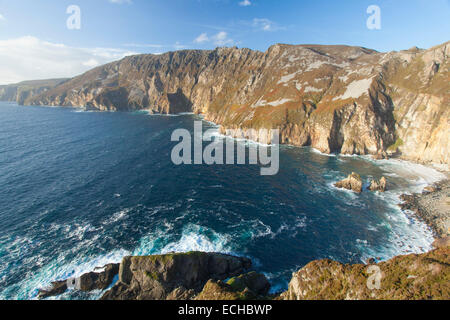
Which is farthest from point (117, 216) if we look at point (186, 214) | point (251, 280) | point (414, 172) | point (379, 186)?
point (414, 172)

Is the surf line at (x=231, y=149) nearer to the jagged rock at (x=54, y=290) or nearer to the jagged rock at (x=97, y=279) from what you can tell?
the jagged rock at (x=97, y=279)

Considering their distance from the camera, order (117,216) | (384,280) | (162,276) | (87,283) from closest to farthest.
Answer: (384,280) < (162,276) < (87,283) < (117,216)

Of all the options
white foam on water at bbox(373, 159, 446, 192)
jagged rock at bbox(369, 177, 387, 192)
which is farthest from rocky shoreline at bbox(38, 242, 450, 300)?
white foam on water at bbox(373, 159, 446, 192)

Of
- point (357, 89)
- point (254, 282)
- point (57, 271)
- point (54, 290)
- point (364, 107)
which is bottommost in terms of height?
point (54, 290)

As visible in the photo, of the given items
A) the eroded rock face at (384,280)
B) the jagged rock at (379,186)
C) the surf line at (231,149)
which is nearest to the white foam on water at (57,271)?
the eroded rock face at (384,280)

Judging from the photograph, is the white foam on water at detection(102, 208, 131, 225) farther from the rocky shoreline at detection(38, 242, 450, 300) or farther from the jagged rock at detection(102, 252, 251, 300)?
the jagged rock at detection(102, 252, 251, 300)

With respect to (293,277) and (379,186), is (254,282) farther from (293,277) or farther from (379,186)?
(379,186)
